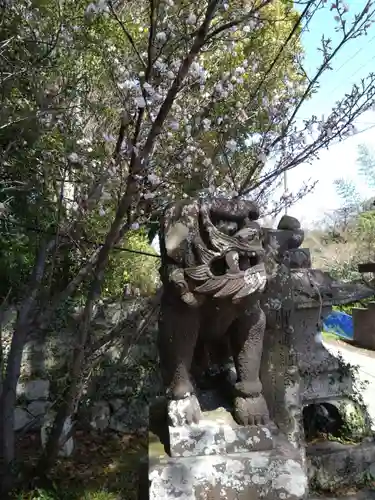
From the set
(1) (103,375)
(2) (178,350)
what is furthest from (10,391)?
(2) (178,350)

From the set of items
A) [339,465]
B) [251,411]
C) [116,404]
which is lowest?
[339,465]

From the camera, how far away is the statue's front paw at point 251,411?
2.12 metres

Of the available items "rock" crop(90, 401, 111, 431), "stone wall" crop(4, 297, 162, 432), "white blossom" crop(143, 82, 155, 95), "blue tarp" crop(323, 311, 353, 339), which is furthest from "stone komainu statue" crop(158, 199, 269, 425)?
"blue tarp" crop(323, 311, 353, 339)

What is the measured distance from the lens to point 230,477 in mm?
1979

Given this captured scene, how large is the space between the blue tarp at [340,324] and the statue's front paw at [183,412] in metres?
11.1

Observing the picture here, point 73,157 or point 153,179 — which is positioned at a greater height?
point 73,157

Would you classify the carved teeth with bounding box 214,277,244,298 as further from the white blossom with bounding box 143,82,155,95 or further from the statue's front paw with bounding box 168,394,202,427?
the white blossom with bounding box 143,82,155,95

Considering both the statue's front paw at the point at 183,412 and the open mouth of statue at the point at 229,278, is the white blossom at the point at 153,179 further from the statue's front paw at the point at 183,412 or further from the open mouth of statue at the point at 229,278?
the statue's front paw at the point at 183,412

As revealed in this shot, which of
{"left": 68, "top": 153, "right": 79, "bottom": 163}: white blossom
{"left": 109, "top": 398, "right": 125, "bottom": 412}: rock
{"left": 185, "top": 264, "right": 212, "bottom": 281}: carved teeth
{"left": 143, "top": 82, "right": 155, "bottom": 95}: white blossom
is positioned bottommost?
{"left": 109, "top": 398, "right": 125, "bottom": 412}: rock

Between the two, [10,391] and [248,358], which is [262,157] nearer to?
[248,358]

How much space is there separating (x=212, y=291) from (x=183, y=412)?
59 centimetres

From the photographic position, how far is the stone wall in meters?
5.81

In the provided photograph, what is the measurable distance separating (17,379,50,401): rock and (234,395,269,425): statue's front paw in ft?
14.3

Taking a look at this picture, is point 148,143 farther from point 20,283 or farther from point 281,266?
point 20,283
